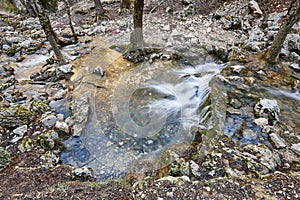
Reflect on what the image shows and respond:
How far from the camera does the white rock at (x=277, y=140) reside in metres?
3.86

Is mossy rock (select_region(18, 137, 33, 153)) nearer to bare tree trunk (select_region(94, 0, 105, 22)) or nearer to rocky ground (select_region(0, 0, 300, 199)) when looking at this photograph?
rocky ground (select_region(0, 0, 300, 199))

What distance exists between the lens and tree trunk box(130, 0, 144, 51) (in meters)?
6.54

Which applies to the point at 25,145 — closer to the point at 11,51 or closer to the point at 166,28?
the point at 11,51

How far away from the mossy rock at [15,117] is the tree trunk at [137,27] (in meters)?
4.10

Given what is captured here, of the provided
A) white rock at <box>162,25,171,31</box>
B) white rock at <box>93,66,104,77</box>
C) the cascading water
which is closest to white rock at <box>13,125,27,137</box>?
the cascading water

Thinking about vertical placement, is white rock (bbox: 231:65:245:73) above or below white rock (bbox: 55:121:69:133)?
above

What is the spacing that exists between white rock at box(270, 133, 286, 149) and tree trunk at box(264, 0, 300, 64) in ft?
9.79

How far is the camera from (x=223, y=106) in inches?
193

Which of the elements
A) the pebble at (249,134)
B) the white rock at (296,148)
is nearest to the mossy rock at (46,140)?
the pebble at (249,134)

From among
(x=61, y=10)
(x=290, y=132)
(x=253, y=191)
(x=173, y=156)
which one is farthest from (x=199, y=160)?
(x=61, y=10)

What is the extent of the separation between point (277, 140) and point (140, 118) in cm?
297

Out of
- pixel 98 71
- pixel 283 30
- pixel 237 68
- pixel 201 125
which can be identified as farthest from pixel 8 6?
pixel 283 30

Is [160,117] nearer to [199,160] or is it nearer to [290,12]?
[199,160]

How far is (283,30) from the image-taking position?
539 centimetres
